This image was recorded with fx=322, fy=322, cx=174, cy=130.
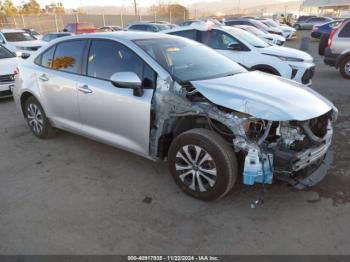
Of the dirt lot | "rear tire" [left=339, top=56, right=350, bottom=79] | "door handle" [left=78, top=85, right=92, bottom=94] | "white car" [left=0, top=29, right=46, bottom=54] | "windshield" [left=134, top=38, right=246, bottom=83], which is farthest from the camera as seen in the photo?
"white car" [left=0, top=29, right=46, bottom=54]

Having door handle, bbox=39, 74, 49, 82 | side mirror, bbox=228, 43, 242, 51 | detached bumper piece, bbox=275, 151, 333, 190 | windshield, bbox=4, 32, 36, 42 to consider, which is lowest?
windshield, bbox=4, 32, 36, 42

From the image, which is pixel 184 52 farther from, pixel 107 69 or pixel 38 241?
pixel 38 241

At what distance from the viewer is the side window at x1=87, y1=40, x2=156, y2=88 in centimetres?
359

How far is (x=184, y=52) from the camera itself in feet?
13.6

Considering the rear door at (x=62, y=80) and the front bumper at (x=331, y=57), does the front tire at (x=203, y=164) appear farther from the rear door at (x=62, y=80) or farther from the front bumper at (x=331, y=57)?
the front bumper at (x=331, y=57)

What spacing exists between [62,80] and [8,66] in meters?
4.55

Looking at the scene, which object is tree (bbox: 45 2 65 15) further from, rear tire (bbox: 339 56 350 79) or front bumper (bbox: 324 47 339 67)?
rear tire (bbox: 339 56 350 79)

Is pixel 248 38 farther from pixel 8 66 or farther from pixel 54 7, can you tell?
pixel 54 7

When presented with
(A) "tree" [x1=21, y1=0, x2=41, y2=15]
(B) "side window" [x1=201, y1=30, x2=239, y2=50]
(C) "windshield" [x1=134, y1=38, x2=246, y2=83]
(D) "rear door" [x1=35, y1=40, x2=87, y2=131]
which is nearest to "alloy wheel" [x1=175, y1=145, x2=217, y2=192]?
(C) "windshield" [x1=134, y1=38, x2=246, y2=83]

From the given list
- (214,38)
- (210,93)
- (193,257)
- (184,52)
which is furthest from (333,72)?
(193,257)

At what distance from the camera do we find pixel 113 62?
12.8 ft

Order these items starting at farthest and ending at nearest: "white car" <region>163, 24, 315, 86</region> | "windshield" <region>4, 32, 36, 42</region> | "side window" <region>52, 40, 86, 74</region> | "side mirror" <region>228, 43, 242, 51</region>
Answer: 1. "windshield" <region>4, 32, 36, 42</region>
2. "side mirror" <region>228, 43, 242, 51</region>
3. "white car" <region>163, 24, 315, 86</region>
4. "side window" <region>52, 40, 86, 74</region>

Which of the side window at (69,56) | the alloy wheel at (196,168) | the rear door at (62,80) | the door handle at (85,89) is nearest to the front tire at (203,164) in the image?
the alloy wheel at (196,168)

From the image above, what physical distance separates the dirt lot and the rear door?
0.62m
